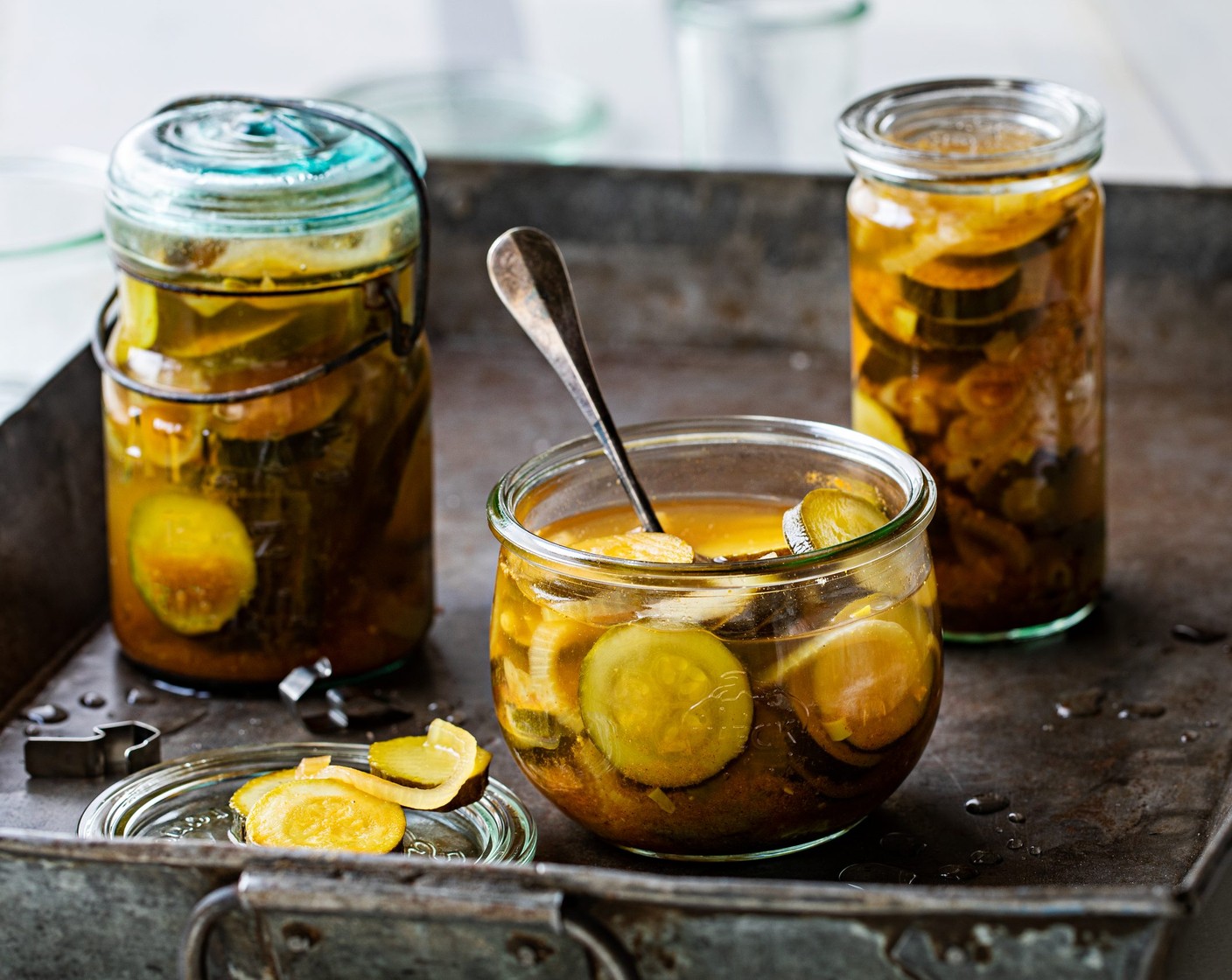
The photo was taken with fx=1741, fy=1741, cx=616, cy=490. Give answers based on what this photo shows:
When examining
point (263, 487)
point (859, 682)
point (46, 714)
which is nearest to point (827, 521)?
point (859, 682)

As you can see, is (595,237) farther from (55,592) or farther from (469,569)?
(55,592)

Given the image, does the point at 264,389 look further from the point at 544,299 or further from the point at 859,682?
the point at 859,682

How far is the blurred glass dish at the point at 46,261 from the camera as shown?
130 centimetres

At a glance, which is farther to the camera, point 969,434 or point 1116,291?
point 1116,291

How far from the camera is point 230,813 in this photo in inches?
31.7

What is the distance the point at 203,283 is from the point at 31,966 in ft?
1.15

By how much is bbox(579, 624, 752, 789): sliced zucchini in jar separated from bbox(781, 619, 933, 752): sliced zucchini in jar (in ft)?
0.09

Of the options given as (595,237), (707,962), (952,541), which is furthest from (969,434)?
(595,237)

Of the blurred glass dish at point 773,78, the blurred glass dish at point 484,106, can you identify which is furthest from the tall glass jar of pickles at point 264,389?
the blurred glass dish at point 484,106

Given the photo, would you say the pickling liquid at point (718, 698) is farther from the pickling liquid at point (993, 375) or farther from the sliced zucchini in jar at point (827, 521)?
the pickling liquid at point (993, 375)

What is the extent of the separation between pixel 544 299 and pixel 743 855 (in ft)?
0.95

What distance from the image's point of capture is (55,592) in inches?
40.1

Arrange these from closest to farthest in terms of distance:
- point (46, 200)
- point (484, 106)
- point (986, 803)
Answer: point (986, 803) → point (46, 200) → point (484, 106)

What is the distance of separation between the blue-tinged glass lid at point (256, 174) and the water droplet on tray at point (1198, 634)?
1.59 feet
